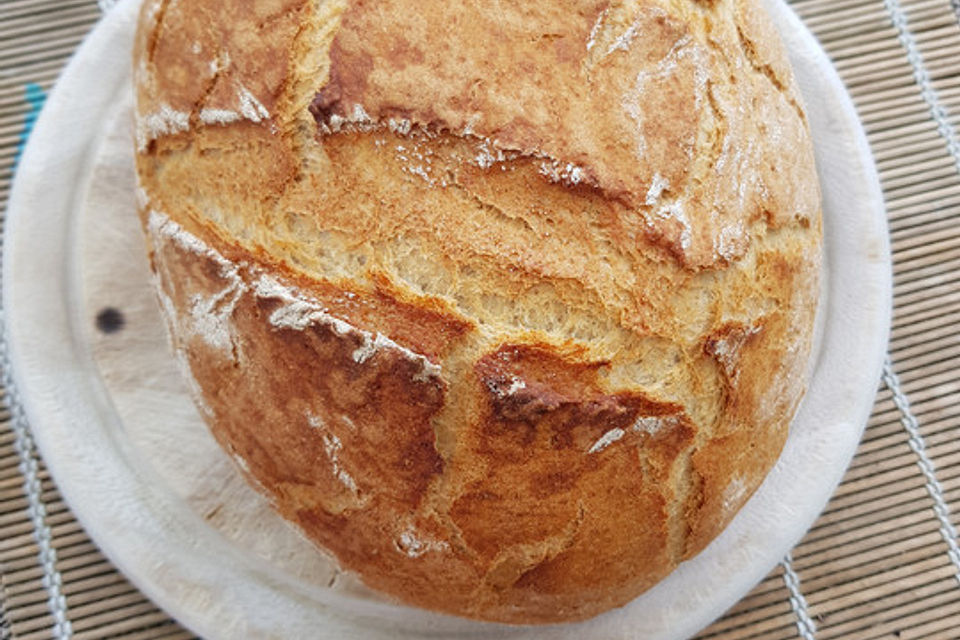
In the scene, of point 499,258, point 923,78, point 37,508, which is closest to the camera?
point 499,258

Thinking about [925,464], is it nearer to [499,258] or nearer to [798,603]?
[798,603]

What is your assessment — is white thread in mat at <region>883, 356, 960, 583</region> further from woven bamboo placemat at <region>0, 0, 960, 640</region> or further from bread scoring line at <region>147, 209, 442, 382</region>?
bread scoring line at <region>147, 209, 442, 382</region>

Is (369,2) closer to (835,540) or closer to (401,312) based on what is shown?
(401,312)

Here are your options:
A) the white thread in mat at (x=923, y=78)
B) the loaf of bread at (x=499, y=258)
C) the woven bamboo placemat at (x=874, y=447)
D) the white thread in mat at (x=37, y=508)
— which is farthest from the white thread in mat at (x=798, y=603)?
the white thread in mat at (x=37, y=508)

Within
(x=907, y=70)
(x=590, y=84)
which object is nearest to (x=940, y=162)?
(x=907, y=70)

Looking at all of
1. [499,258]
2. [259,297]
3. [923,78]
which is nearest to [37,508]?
[259,297]

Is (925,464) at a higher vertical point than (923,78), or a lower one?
lower
